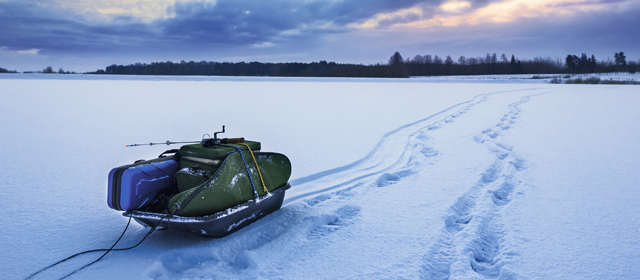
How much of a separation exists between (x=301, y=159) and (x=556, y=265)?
Answer: 350 cm

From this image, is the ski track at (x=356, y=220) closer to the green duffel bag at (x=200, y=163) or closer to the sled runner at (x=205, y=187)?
the sled runner at (x=205, y=187)

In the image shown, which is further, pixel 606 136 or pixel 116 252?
pixel 606 136

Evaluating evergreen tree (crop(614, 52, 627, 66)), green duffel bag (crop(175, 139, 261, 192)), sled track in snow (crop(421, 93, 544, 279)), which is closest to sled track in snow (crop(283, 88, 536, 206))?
green duffel bag (crop(175, 139, 261, 192))

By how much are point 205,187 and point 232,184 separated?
0.21m

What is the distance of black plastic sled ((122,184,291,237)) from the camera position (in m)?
2.54

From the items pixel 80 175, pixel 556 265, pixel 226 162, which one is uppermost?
pixel 226 162

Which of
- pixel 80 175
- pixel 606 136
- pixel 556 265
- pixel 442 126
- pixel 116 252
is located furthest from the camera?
pixel 442 126

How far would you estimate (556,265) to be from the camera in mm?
2420

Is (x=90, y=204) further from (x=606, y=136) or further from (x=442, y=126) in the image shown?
(x=606, y=136)

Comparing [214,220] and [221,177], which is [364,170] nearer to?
[221,177]

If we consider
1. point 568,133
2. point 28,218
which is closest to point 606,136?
point 568,133

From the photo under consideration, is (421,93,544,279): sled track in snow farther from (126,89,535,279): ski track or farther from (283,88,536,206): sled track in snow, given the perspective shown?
(283,88,536,206): sled track in snow

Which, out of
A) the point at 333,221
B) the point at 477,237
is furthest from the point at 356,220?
the point at 477,237

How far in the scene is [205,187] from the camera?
2.63 metres
